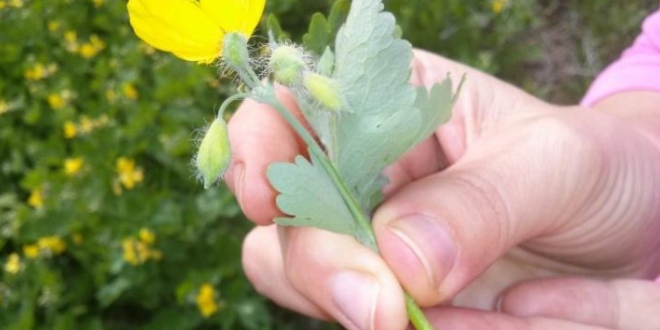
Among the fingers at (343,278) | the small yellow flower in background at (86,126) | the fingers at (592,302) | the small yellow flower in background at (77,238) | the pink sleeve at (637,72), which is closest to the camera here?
the fingers at (343,278)

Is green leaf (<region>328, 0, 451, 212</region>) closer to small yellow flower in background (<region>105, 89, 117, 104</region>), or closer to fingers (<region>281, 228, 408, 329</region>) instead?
fingers (<region>281, 228, 408, 329</region>)

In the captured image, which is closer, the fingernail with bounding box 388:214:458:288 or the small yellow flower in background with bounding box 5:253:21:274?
the fingernail with bounding box 388:214:458:288

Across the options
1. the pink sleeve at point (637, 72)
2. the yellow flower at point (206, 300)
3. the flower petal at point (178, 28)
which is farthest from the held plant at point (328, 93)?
the yellow flower at point (206, 300)

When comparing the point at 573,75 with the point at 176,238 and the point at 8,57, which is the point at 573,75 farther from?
the point at 8,57

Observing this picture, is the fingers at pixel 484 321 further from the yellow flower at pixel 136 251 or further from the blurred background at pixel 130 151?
the yellow flower at pixel 136 251

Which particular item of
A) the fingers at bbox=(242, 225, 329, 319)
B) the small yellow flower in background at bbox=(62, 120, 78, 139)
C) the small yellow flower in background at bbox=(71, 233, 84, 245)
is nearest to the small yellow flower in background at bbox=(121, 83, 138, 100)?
the small yellow flower in background at bbox=(62, 120, 78, 139)

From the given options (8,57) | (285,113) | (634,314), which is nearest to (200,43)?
(285,113)
